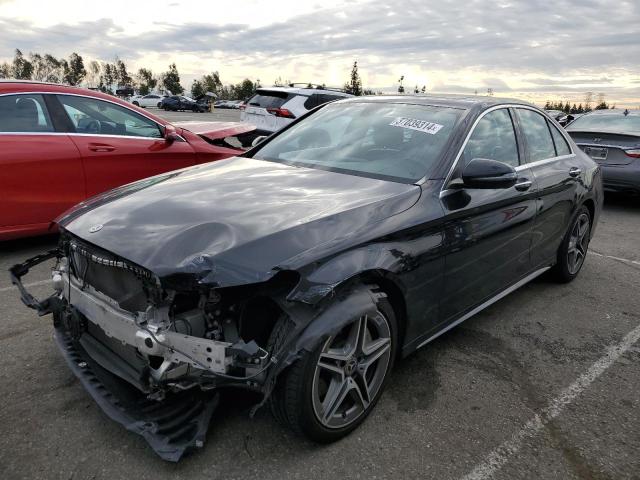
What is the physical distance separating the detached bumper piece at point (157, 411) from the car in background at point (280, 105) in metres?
8.92

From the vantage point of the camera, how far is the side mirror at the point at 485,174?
2830 millimetres

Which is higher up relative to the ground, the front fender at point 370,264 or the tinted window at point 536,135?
the tinted window at point 536,135

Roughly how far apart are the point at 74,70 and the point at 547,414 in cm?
9860

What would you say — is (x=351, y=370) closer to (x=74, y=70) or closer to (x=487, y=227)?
(x=487, y=227)

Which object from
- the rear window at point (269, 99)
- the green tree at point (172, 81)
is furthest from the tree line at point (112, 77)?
the rear window at point (269, 99)

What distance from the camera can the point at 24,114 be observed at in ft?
15.4

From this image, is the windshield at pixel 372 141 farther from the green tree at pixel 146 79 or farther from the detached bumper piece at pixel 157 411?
the green tree at pixel 146 79

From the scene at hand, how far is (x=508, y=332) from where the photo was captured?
370cm

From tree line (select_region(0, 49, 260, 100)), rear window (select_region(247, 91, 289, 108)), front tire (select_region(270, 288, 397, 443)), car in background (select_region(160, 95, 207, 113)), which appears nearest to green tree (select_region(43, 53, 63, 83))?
tree line (select_region(0, 49, 260, 100))

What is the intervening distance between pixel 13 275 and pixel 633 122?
9.06 meters

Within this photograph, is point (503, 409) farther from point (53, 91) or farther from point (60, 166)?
point (53, 91)

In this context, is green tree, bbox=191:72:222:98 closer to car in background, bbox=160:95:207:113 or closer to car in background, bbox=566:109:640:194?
car in background, bbox=160:95:207:113

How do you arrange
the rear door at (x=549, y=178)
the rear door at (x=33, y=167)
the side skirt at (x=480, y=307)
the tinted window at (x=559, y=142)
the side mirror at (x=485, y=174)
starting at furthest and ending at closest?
1. the rear door at (x=33, y=167)
2. the tinted window at (x=559, y=142)
3. the rear door at (x=549, y=178)
4. the side skirt at (x=480, y=307)
5. the side mirror at (x=485, y=174)

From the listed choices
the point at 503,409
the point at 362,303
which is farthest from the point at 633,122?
the point at 362,303
